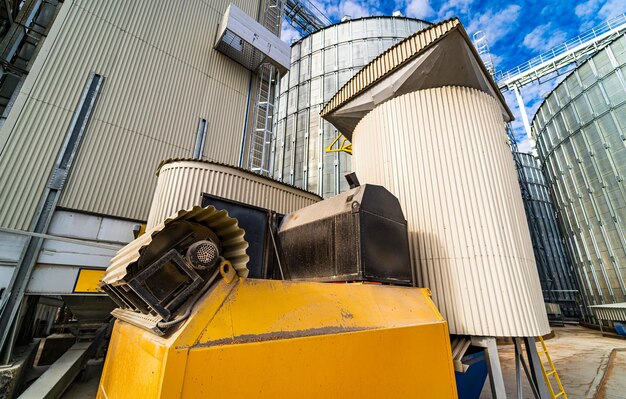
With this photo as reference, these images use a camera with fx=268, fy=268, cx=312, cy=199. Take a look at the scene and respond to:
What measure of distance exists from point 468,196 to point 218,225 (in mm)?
4572

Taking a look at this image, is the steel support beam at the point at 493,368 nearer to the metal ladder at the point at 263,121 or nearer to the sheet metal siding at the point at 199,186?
the sheet metal siding at the point at 199,186

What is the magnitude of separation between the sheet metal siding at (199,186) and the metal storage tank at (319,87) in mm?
7157

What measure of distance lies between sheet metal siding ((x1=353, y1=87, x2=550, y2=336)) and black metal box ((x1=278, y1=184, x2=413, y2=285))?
1015 mm

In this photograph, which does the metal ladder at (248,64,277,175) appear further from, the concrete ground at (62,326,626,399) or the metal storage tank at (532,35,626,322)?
the metal storage tank at (532,35,626,322)

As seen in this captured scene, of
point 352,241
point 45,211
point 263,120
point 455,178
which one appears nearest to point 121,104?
point 45,211

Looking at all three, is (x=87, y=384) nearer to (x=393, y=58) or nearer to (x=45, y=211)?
(x=45, y=211)

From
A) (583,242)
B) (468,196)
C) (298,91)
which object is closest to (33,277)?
(468,196)

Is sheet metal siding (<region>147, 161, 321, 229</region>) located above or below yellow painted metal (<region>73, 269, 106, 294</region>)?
above

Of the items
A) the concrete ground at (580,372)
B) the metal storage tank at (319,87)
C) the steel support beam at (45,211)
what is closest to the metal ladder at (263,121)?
the metal storage tank at (319,87)

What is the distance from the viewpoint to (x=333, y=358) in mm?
2201

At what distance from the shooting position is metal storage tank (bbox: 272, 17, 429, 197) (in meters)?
14.9

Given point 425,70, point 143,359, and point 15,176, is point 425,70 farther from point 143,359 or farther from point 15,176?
point 15,176

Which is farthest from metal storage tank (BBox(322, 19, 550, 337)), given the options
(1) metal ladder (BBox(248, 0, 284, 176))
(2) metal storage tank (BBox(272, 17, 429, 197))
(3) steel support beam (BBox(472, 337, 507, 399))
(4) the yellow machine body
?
(2) metal storage tank (BBox(272, 17, 429, 197))

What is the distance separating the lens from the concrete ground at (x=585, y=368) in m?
6.49
